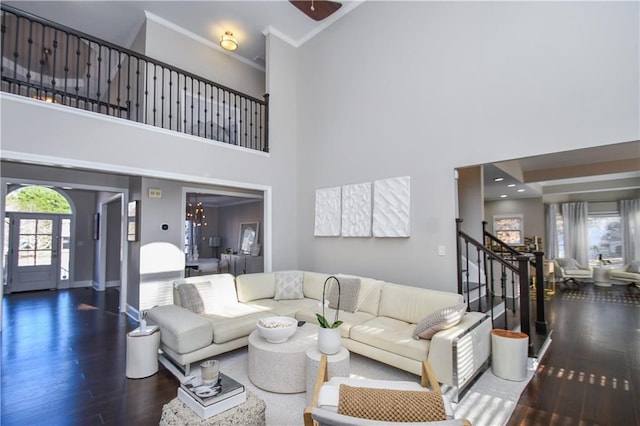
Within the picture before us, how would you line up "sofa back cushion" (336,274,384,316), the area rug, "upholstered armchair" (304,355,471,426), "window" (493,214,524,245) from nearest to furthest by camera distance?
"upholstered armchair" (304,355,471,426) < the area rug < "sofa back cushion" (336,274,384,316) < "window" (493,214,524,245)

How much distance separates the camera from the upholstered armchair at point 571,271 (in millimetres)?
8477

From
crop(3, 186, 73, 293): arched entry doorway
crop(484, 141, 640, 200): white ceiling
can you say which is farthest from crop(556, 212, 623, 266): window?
crop(3, 186, 73, 293): arched entry doorway

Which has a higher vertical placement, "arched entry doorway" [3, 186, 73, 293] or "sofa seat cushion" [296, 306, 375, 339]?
"arched entry doorway" [3, 186, 73, 293]

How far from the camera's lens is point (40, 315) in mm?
5457

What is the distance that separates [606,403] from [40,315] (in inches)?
310

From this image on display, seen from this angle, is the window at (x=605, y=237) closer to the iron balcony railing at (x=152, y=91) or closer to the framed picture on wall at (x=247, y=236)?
the iron balcony railing at (x=152, y=91)

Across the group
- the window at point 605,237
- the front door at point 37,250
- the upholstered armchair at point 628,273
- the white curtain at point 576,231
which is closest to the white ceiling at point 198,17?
the front door at point 37,250

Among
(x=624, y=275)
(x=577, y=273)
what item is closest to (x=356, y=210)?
(x=577, y=273)

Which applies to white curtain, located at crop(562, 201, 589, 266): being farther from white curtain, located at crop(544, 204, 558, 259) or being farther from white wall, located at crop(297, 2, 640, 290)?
white wall, located at crop(297, 2, 640, 290)

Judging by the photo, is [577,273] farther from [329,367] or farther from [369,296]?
[329,367]

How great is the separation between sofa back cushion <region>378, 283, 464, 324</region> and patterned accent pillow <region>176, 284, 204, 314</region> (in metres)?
2.30

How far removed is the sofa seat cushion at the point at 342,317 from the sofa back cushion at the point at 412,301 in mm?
275

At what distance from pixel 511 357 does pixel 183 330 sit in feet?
10.7

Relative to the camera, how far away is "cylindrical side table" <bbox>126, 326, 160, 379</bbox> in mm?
3113
